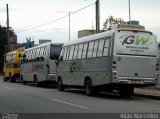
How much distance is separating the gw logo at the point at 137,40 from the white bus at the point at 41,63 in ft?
35.1

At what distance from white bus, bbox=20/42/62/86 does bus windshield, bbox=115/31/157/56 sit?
421 inches

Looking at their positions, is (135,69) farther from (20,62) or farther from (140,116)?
(20,62)

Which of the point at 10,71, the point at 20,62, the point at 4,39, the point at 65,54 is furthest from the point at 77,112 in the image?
the point at 4,39

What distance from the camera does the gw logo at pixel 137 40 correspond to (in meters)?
20.0

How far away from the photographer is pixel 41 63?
3166cm

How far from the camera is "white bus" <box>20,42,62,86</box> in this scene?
98.7ft

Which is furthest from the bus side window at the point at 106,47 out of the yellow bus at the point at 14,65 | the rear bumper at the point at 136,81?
the yellow bus at the point at 14,65

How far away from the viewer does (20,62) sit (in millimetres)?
39844

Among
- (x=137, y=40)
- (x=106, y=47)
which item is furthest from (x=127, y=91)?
(x=137, y=40)

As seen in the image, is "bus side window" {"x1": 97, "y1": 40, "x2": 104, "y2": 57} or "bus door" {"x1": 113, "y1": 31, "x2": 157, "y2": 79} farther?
"bus side window" {"x1": 97, "y1": 40, "x2": 104, "y2": 57}

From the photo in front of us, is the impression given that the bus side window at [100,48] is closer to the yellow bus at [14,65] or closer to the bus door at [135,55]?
the bus door at [135,55]

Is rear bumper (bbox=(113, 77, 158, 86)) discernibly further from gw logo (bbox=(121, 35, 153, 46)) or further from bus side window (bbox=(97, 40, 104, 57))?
bus side window (bbox=(97, 40, 104, 57))

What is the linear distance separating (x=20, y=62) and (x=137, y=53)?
21.3m

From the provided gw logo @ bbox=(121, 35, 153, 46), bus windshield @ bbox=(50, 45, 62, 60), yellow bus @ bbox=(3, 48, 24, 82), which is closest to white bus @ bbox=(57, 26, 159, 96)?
gw logo @ bbox=(121, 35, 153, 46)
